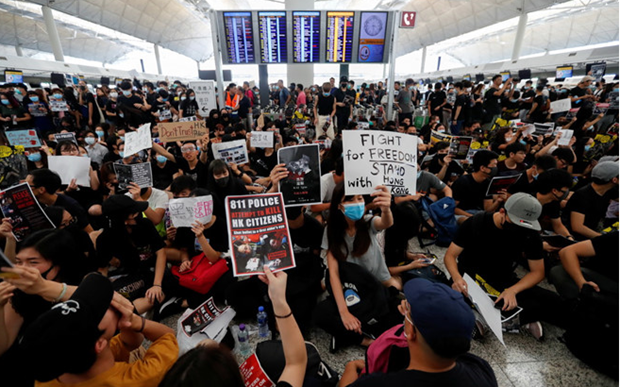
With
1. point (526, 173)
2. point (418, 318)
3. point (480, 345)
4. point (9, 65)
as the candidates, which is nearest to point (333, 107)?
point (526, 173)

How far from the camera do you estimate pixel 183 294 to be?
2943mm

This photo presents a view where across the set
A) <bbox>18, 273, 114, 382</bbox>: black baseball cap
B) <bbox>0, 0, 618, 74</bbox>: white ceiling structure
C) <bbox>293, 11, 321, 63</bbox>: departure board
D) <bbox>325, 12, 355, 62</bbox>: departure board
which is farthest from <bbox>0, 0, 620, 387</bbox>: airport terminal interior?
<bbox>0, 0, 618, 74</bbox>: white ceiling structure

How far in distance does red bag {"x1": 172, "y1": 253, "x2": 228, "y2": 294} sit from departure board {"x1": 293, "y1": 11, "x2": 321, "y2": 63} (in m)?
6.96

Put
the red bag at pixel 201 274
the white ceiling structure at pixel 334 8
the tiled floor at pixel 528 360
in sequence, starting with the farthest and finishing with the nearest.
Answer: the white ceiling structure at pixel 334 8
the red bag at pixel 201 274
the tiled floor at pixel 528 360

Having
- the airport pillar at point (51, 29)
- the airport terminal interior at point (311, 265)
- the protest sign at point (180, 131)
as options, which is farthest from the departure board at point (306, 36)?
the airport pillar at point (51, 29)

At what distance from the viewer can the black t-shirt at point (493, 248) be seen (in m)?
2.47

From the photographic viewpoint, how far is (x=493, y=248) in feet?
8.55

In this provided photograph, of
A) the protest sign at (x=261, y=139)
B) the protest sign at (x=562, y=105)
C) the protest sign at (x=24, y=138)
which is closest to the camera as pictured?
the protest sign at (x=24, y=138)

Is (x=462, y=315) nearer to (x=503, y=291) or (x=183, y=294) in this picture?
(x=503, y=291)

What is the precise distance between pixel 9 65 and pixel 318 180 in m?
15.8

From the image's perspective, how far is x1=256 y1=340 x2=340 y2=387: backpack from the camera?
5.14 ft

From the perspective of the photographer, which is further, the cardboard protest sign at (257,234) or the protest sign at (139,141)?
the protest sign at (139,141)

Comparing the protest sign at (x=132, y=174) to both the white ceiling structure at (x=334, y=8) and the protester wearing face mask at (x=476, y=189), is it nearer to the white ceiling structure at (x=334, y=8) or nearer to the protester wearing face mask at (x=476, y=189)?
the protester wearing face mask at (x=476, y=189)

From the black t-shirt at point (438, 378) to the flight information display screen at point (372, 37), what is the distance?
8373mm
